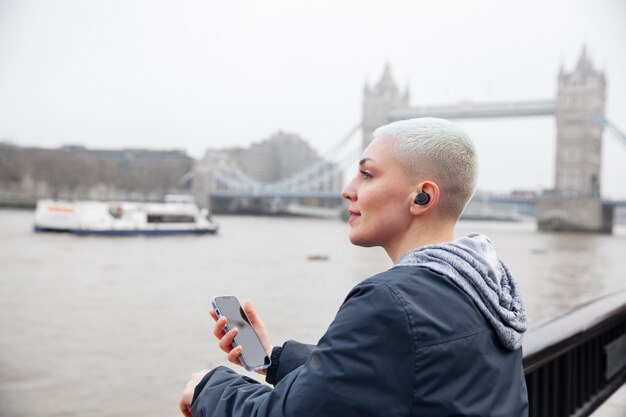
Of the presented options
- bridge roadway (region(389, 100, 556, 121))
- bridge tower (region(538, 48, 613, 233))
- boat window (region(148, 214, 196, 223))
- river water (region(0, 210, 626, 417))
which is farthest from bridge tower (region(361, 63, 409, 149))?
river water (region(0, 210, 626, 417))

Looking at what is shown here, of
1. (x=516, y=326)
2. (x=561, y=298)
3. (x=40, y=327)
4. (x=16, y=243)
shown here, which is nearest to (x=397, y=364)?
(x=516, y=326)

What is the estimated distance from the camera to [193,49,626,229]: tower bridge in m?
32.6

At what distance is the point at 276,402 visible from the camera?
0.58 metres

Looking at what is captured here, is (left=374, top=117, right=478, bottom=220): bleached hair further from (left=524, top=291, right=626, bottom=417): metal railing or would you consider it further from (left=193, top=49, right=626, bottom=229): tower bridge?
(left=193, top=49, right=626, bottom=229): tower bridge

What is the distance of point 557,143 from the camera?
1547 inches

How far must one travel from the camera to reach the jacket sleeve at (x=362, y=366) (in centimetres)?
55

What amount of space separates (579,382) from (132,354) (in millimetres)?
3706

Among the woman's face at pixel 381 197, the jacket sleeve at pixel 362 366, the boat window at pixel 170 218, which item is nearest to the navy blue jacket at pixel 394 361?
the jacket sleeve at pixel 362 366

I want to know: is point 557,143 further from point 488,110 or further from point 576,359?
point 576,359

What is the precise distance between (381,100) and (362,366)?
144 ft

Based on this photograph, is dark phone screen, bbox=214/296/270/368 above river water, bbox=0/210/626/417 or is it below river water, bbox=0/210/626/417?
above

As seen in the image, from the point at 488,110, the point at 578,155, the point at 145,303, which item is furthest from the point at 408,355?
the point at 578,155

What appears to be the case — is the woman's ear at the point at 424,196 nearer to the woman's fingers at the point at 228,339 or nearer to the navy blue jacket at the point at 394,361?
the navy blue jacket at the point at 394,361

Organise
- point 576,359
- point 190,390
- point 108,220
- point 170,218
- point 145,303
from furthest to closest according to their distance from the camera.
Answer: point 170,218 → point 108,220 → point 145,303 → point 576,359 → point 190,390
